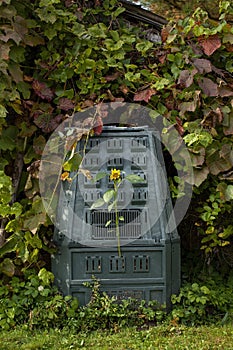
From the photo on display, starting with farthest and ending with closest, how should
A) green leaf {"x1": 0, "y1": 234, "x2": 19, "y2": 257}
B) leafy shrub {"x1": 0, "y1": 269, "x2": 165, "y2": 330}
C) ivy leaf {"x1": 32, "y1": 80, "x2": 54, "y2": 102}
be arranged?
ivy leaf {"x1": 32, "y1": 80, "x2": 54, "y2": 102}
green leaf {"x1": 0, "y1": 234, "x2": 19, "y2": 257}
leafy shrub {"x1": 0, "y1": 269, "x2": 165, "y2": 330}

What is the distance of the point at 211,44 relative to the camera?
133 inches

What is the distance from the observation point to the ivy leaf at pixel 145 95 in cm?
336

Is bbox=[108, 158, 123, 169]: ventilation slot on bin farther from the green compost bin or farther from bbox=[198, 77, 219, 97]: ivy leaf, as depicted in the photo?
bbox=[198, 77, 219, 97]: ivy leaf

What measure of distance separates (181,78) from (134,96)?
0.33 meters

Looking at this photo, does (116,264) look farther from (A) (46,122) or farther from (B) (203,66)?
(B) (203,66)

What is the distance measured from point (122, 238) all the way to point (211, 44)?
141 centimetres

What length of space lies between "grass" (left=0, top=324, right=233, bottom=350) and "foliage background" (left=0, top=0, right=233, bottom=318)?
523 millimetres

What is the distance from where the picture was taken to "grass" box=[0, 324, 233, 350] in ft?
8.50

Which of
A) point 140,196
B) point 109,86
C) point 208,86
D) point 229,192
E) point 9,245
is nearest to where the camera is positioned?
point 140,196

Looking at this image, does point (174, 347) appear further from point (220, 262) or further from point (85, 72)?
point (85, 72)

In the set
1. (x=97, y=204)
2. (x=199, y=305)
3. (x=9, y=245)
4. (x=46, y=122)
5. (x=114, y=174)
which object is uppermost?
(x=46, y=122)

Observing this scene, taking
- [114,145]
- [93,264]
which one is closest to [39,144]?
[114,145]

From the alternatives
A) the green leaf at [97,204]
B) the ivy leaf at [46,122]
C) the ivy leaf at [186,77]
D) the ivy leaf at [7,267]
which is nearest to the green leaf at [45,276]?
the ivy leaf at [7,267]

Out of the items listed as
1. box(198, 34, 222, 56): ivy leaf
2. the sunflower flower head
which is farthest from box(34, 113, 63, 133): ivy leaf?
box(198, 34, 222, 56): ivy leaf
